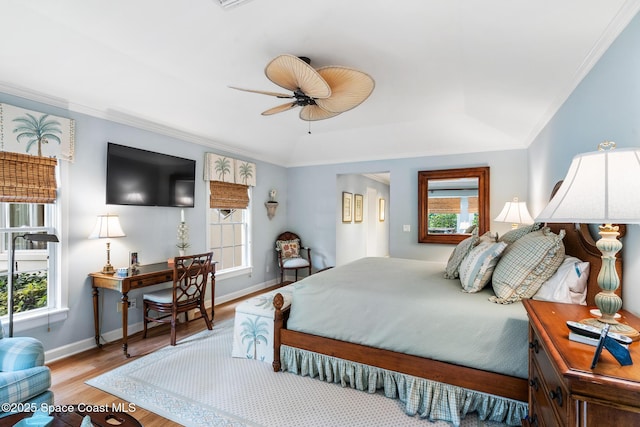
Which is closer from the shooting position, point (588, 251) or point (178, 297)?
point (588, 251)

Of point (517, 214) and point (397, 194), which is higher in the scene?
point (397, 194)

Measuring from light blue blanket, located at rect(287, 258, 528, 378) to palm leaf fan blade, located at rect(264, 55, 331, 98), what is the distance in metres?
1.48

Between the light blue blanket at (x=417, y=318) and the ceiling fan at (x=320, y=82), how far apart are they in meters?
1.47

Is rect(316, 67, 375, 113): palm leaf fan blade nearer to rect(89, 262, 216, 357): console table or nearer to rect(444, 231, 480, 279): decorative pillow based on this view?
rect(444, 231, 480, 279): decorative pillow

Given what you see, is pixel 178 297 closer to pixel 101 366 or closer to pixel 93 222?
pixel 101 366

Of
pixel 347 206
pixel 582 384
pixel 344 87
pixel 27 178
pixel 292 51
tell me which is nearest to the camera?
pixel 582 384

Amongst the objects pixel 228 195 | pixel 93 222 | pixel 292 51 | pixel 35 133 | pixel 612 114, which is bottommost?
pixel 93 222

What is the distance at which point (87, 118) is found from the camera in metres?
3.02

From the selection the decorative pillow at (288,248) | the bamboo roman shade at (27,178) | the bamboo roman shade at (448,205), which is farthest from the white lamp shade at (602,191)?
the decorative pillow at (288,248)

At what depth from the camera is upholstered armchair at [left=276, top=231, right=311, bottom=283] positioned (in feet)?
17.7

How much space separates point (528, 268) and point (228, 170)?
12.9ft

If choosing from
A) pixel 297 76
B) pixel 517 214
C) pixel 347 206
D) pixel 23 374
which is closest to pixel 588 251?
pixel 517 214

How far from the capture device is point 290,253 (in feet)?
18.4

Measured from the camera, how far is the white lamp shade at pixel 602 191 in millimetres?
1015
